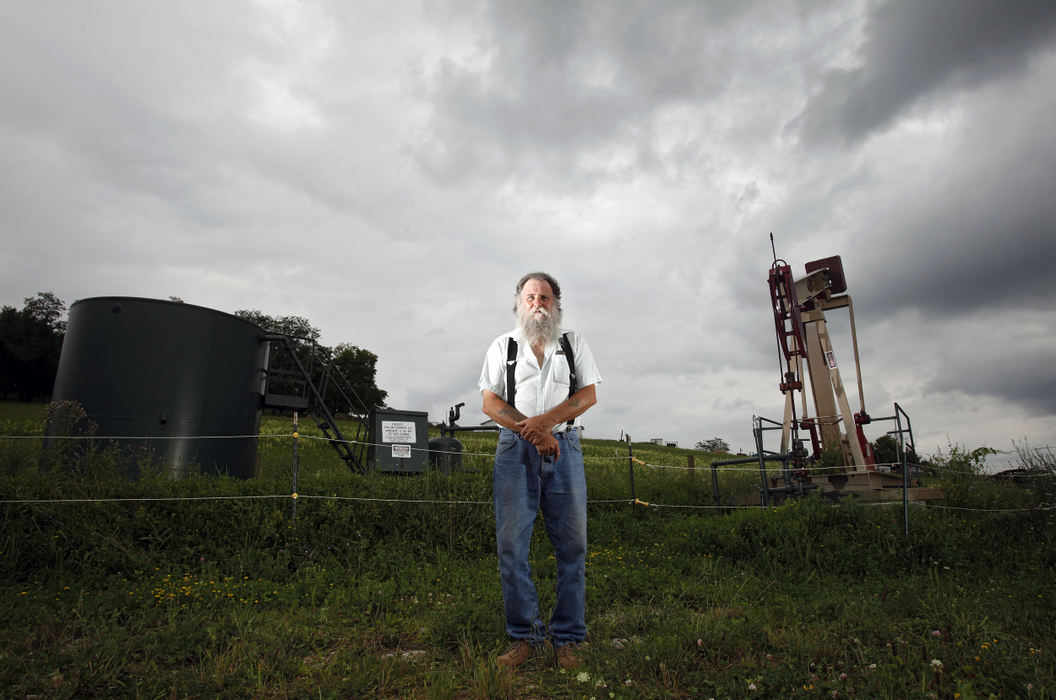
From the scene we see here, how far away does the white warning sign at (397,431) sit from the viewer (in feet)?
41.1

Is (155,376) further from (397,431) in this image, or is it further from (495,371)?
(495,371)

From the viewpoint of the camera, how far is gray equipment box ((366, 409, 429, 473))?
12188 millimetres

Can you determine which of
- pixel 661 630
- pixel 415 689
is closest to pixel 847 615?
pixel 661 630

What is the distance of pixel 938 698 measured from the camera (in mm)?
3318

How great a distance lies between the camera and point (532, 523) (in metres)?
3.76

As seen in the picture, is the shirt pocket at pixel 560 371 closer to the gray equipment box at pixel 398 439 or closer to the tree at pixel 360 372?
the gray equipment box at pixel 398 439

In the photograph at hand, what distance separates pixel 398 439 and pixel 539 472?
9.24 meters

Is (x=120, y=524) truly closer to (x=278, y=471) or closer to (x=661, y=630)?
(x=661, y=630)

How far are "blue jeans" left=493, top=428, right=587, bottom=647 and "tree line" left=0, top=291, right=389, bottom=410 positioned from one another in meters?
37.8

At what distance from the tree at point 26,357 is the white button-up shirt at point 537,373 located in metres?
48.7

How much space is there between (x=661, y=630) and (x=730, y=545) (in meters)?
3.85

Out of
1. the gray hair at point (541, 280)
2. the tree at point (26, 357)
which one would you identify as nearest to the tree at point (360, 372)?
the tree at point (26, 357)

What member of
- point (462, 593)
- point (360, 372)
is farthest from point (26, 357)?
point (462, 593)

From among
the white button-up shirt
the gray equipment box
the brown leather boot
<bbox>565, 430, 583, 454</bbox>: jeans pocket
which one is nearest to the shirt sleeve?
the white button-up shirt
